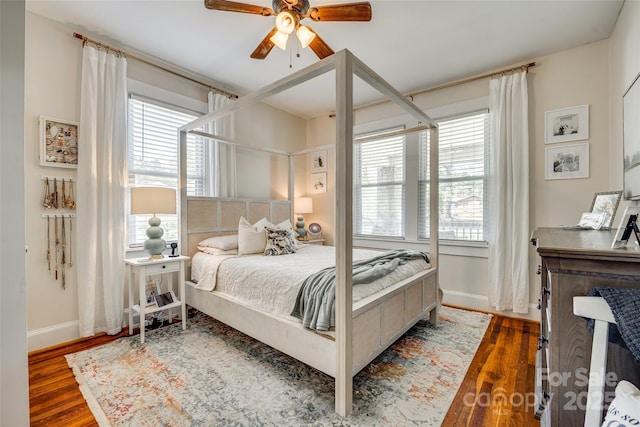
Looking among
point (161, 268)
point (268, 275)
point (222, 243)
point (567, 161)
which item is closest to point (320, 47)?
point (268, 275)

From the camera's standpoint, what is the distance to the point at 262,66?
3.14 m

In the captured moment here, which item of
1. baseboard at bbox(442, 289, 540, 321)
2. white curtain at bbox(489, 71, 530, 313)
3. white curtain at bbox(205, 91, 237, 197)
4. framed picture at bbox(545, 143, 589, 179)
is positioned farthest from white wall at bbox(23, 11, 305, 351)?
framed picture at bbox(545, 143, 589, 179)

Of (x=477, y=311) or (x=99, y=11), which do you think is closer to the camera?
(x=99, y=11)

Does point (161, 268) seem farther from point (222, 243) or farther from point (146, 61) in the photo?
point (146, 61)

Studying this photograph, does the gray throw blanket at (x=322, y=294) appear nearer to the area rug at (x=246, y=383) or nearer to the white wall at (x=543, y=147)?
the area rug at (x=246, y=383)

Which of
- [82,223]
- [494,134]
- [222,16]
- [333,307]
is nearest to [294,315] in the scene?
[333,307]

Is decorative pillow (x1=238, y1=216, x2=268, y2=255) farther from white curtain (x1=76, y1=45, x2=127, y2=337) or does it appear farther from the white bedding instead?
white curtain (x1=76, y1=45, x2=127, y2=337)

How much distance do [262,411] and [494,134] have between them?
3367 millimetres

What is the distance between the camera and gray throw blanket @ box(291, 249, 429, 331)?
5.65 ft

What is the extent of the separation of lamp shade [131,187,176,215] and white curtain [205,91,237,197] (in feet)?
2.62

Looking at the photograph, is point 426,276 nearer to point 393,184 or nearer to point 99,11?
point 393,184

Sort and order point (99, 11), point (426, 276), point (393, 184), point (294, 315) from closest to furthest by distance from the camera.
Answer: point (294, 315) → point (99, 11) → point (426, 276) → point (393, 184)

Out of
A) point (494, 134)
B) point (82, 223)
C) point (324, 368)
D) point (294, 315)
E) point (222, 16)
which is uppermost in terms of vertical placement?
point (222, 16)

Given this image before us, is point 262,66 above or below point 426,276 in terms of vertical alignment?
above
